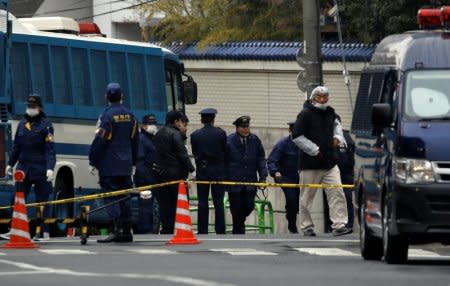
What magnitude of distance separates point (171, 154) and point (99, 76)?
3877mm

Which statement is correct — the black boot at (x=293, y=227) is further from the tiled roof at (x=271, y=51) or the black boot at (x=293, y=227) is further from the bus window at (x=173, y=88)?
the tiled roof at (x=271, y=51)

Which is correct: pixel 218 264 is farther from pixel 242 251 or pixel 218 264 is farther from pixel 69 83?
pixel 69 83

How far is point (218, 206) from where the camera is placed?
2664cm

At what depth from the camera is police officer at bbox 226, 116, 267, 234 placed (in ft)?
88.1

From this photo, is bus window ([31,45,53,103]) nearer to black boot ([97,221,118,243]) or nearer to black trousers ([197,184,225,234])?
black trousers ([197,184,225,234])

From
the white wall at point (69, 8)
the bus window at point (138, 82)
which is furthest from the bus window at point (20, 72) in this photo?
the white wall at point (69, 8)

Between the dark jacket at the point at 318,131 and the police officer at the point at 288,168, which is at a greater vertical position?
the dark jacket at the point at 318,131

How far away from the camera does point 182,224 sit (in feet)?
71.5

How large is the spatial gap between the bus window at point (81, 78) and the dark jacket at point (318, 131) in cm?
614

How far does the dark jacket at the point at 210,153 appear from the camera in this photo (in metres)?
26.4

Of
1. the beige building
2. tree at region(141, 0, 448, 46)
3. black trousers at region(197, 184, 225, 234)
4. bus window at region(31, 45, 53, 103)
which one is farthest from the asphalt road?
tree at region(141, 0, 448, 46)

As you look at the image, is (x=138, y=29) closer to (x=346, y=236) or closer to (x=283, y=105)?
(x=283, y=105)

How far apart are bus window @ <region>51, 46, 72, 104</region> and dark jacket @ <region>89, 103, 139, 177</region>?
6.18m

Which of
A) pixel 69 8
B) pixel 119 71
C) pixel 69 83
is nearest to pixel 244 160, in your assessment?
pixel 69 83
